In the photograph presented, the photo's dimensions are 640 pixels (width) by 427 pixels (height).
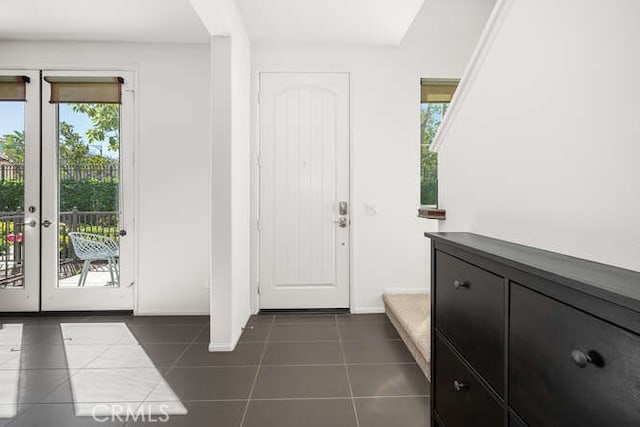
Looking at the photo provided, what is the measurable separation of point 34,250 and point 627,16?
15.3 feet

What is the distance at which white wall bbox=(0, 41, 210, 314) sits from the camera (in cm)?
380

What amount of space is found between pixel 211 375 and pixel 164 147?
7.61 ft

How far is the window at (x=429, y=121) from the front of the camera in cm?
388

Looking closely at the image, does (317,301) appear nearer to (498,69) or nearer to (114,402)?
(114,402)

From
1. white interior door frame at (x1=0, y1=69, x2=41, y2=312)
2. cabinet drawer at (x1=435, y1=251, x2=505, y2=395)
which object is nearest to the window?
cabinet drawer at (x1=435, y1=251, x2=505, y2=395)

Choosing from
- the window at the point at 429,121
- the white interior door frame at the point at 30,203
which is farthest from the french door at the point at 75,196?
the window at the point at 429,121

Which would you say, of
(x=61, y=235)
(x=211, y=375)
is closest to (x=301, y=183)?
(x=211, y=375)

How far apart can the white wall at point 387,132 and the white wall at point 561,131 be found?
2.13 m

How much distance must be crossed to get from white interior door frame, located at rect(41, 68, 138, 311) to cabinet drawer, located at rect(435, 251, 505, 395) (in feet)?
10.9

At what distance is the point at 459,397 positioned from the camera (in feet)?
4.33

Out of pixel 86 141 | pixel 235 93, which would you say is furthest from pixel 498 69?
pixel 86 141

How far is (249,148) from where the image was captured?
3682 mm

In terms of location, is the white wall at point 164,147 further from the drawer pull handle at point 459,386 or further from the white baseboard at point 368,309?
the drawer pull handle at point 459,386

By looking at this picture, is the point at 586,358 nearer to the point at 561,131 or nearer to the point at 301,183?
the point at 561,131
